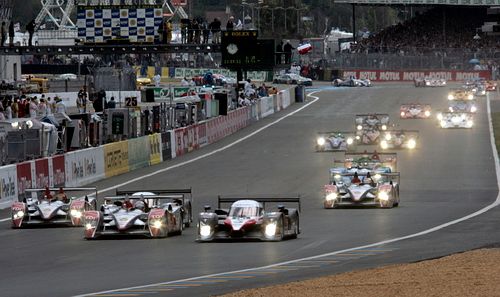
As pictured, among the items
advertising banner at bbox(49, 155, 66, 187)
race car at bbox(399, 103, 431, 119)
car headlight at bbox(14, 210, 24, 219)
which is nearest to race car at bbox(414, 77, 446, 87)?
race car at bbox(399, 103, 431, 119)

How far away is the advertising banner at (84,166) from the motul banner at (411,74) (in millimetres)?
82834

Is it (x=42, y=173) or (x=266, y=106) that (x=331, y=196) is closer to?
(x=42, y=173)

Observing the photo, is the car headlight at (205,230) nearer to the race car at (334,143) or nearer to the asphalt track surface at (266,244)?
the asphalt track surface at (266,244)

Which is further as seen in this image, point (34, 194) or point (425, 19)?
point (425, 19)

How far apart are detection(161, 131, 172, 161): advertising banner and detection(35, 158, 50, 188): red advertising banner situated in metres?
14.4

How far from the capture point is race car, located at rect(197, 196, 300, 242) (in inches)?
1021

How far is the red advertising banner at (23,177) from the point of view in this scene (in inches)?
1443

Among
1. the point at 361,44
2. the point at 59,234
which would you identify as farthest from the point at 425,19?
the point at 59,234

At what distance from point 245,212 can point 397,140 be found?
30954mm

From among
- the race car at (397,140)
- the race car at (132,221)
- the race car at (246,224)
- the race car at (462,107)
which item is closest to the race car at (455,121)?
the race car at (462,107)

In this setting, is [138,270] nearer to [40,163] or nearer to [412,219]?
[412,219]

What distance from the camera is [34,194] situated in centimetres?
3469

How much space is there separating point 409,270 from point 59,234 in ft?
37.1

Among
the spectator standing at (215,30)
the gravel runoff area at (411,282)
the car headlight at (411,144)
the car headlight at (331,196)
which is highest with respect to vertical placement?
the spectator standing at (215,30)
